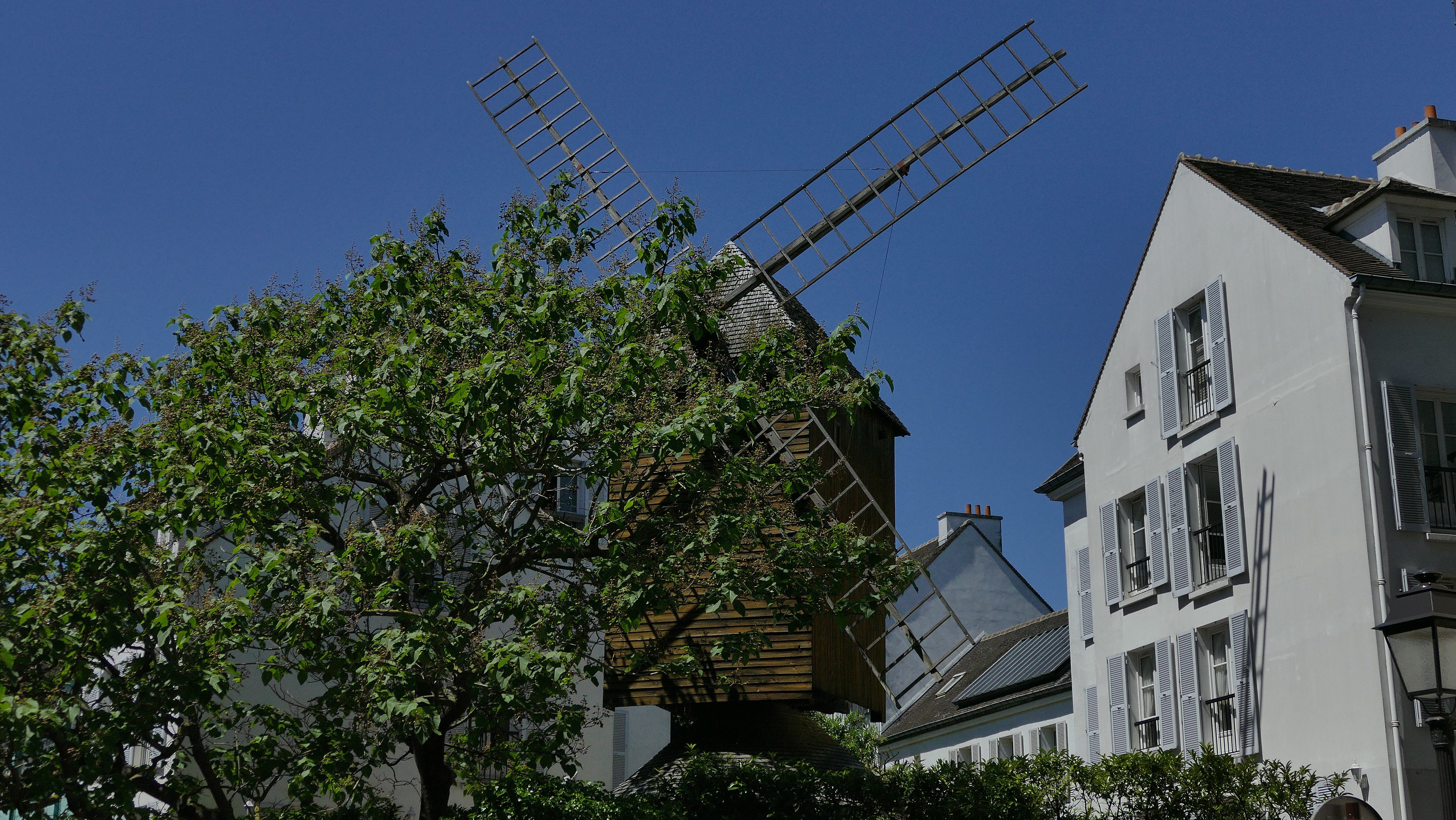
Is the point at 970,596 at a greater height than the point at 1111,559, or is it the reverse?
the point at 970,596

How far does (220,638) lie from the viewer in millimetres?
11750

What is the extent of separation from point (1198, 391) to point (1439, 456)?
399cm

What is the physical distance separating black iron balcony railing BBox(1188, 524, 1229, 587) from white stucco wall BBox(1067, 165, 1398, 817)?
40 centimetres

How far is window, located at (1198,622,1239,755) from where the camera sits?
776 inches

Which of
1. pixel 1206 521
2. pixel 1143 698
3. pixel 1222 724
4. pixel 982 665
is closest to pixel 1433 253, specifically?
pixel 1206 521

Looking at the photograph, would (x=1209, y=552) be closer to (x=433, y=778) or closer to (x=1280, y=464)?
(x=1280, y=464)

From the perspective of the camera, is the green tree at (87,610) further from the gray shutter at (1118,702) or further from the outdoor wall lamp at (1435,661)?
the gray shutter at (1118,702)

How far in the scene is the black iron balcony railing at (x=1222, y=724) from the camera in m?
19.6

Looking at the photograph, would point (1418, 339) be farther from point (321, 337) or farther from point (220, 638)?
point (220, 638)

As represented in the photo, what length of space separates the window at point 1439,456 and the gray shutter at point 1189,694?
408 cm

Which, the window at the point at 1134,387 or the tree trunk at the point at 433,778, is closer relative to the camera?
the tree trunk at the point at 433,778

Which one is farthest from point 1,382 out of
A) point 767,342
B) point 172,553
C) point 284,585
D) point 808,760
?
point 808,760

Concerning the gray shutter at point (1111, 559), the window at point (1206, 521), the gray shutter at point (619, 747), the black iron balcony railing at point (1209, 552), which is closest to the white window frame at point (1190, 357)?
the window at point (1206, 521)

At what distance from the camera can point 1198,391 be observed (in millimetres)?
21578
